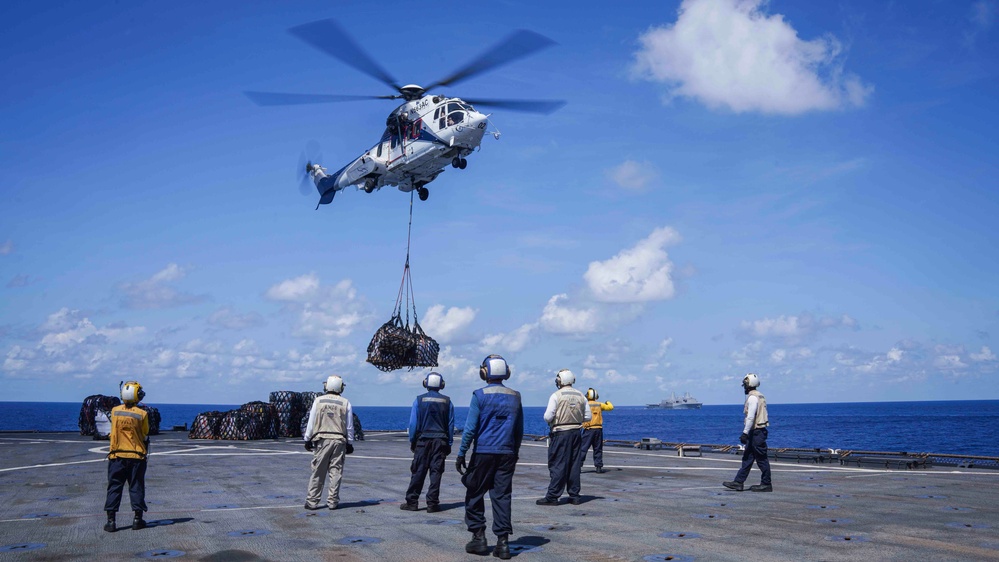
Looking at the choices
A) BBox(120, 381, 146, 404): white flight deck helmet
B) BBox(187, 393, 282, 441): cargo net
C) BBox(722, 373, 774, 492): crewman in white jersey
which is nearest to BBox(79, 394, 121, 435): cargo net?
BBox(187, 393, 282, 441): cargo net

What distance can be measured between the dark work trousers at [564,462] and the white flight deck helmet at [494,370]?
3.69m

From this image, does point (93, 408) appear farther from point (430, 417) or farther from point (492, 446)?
point (492, 446)

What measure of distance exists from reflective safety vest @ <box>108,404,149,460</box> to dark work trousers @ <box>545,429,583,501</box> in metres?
6.22

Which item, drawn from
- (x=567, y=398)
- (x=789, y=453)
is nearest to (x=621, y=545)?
(x=567, y=398)

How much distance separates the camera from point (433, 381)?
11734 mm

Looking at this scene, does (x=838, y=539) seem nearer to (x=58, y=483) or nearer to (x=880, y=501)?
(x=880, y=501)

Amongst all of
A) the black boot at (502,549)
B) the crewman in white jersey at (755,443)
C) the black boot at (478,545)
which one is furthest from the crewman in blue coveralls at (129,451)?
the crewman in white jersey at (755,443)

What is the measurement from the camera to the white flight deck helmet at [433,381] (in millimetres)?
11750

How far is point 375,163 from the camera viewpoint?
27953 mm

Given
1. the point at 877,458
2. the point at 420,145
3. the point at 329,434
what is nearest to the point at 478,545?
the point at 329,434

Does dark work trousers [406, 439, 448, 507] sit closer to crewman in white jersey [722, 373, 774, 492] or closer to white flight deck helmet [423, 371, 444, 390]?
white flight deck helmet [423, 371, 444, 390]

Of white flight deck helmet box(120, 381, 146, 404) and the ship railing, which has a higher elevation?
white flight deck helmet box(120, 381, 146, 404)

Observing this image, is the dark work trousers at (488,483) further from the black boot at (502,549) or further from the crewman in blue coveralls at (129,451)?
the crewman in blue coveralls at (129,451)

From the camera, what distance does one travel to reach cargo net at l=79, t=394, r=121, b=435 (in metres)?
35.7
